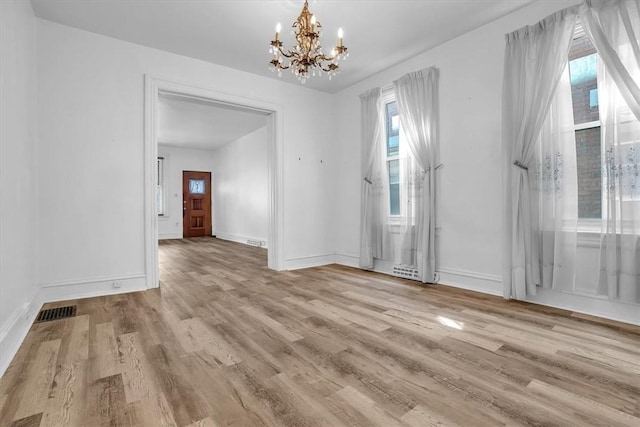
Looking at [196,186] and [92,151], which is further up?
[196,186]

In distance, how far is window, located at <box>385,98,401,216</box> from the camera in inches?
174

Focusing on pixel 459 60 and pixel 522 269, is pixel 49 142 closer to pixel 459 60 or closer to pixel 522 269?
pixel 459 60

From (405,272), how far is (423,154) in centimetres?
160

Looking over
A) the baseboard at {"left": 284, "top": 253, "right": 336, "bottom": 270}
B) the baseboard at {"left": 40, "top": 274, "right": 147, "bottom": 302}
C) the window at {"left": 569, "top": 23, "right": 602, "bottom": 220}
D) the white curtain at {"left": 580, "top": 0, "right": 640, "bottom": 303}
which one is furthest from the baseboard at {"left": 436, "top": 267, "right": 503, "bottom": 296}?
the baseboard at {"left": 40, "top": 274, "right": 147, "bottom": 302}

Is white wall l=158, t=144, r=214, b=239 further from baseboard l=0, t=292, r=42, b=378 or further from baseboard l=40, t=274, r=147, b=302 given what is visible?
baseboard l=0, t=292, r=42, b=378

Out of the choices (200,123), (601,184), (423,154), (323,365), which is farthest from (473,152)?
(200,123)

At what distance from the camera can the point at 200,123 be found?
23.3 feet

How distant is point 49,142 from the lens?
10.4 feet

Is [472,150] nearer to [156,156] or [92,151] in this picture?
[156,156]

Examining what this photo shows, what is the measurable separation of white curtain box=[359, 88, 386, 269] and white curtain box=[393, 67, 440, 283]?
537mm

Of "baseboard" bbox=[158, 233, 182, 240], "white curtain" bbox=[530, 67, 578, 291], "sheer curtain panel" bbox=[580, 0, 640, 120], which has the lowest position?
"baseboard" bbox=[158, 233, 182, 240]

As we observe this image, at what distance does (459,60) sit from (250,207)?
5991mm

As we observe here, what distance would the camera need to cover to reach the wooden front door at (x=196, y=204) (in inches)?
390

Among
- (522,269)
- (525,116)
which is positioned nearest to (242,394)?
(522,269)
